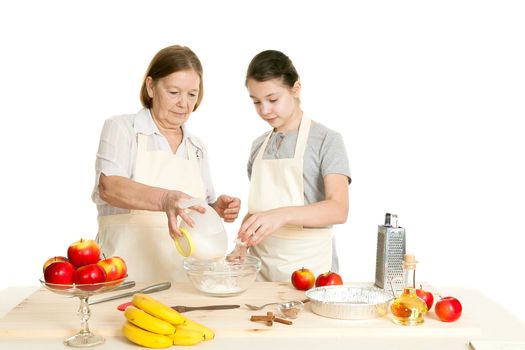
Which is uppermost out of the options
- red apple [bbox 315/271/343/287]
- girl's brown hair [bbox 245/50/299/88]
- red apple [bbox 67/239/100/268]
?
girl's brown hair [bbox 245/50/299/88]

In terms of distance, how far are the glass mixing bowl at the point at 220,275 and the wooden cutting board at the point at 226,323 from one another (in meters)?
0.04

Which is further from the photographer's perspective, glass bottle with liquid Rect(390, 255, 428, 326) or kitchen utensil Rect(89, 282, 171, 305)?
kitchen utensil Rect(89, 282, 171, 305)

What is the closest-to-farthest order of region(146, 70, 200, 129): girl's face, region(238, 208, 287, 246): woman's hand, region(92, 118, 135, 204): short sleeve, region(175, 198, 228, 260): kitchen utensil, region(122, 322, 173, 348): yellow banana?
region(122, 322, 173, 348): yellow banana < region(175, 198, 228, 260): kitchen utensil < region(238, 208, 287, 246): woman's hand < region(92, 118, 135, 204): short sleeve < region(146, 70, 200, 129): girl's face

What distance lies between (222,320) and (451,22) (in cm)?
278

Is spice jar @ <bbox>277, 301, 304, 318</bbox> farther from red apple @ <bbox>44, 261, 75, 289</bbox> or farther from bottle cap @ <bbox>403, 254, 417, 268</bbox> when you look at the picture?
red apple @ <bbox>44, 261, 75, 289</bbox>

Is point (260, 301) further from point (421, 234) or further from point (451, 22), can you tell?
point (451, 22)

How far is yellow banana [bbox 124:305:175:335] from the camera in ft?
5.60

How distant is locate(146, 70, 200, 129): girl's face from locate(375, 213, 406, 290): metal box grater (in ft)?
3.54

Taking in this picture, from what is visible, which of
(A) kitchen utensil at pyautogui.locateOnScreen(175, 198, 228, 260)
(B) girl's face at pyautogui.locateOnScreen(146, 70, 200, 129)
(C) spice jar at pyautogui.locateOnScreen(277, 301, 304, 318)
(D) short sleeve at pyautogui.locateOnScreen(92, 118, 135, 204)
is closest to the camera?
(C) spice jar at pyautogui.locateOnScreen(277, 301, 304, 318)

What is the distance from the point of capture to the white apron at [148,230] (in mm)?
2811

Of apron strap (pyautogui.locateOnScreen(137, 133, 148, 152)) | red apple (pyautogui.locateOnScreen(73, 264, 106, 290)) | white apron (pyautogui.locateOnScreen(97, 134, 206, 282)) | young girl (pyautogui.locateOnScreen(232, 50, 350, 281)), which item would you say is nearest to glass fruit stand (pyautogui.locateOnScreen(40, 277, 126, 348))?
red apple (pyautogui.locateOnScreen(73, 264, 106, 290))

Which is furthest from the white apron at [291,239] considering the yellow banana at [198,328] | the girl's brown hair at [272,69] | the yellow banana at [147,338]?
the yellow banana at [147,338]

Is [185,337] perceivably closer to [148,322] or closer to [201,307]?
[148,322]

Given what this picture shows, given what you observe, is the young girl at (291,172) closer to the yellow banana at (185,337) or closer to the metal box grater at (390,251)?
the metal box grater at (390,251)
